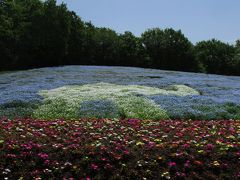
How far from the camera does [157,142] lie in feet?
48.7

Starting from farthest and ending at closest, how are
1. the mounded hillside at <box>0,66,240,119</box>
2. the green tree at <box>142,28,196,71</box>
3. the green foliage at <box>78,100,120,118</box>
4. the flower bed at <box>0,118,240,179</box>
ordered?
the green tree at <box>142,28,196,71</box>, the mounded hillside at <box>0,66,240,119</box>, the green foliage at <box>78,100,120,118</box>, the flower bed at <box>0,118,240,179</box>

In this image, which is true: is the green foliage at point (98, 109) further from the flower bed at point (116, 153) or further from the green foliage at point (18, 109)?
the flower bed at point (116, 153)

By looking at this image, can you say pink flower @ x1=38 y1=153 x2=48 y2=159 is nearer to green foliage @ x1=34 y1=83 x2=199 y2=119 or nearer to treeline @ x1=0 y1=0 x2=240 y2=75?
green foliage @ x1=34 y1=83 x2=199 y2=119

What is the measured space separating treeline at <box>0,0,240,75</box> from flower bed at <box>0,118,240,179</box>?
121ft

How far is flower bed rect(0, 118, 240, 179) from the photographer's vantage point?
12.6 metres

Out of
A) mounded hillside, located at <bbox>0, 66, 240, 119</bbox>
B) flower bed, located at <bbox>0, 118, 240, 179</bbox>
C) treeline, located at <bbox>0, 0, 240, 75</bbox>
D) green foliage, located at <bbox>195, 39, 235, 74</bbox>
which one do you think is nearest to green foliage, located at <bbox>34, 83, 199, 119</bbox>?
mounded hillside, located at <bbox>0, 66, 240, 119</bbox>

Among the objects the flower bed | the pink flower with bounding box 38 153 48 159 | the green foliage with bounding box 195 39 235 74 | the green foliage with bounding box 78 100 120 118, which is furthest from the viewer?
the green foliage with bounding box 195 39 235 74

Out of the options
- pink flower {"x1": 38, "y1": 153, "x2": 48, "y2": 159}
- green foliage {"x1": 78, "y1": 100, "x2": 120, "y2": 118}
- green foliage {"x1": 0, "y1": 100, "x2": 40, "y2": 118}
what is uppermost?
pink flower {"x1": 38, "y1": 153, "x2": 48, "y2": 159}

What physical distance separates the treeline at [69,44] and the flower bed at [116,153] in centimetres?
3676

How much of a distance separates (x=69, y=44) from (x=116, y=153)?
53397mm

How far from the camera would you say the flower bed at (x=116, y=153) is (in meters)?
12.6

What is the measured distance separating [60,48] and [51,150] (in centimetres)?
4921

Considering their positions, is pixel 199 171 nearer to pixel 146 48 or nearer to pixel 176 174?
pixel 176 174

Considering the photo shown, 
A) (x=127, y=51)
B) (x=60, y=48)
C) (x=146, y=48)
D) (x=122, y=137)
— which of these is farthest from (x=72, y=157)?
(x=146, y=48)
